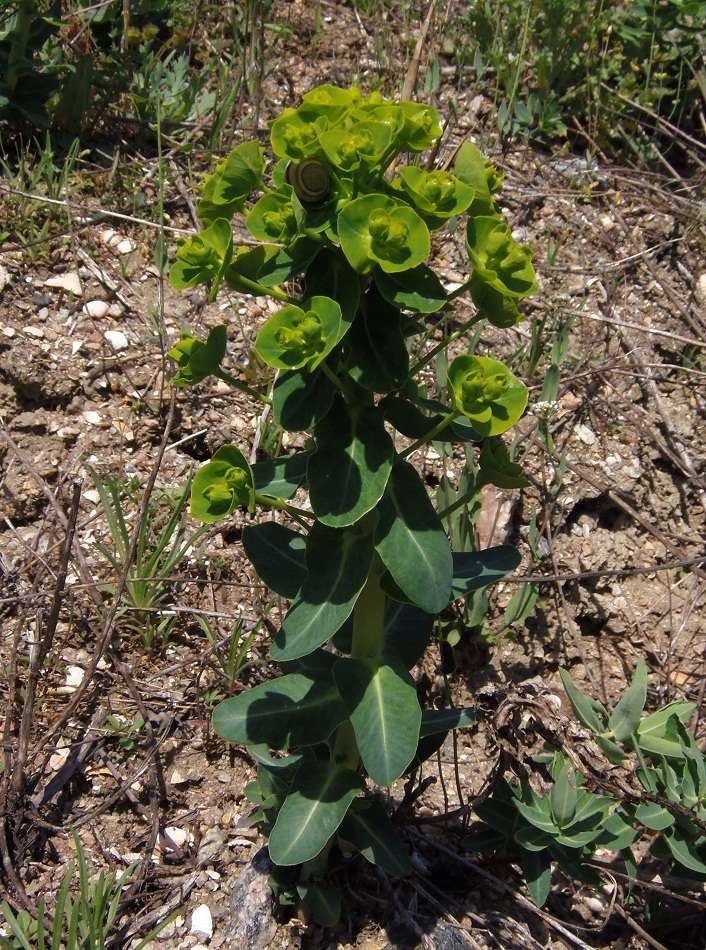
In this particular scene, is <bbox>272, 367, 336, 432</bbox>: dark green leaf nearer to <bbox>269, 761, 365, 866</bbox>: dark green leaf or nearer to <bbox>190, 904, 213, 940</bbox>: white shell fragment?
<bbox>269, 761, 365, 866</bbox>: dark green leaf

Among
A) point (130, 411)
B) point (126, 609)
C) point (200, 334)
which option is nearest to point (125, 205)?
point (200, 334)

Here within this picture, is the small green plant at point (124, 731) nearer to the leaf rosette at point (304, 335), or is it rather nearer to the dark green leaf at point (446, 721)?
the dark green leaf at point (446, 721)

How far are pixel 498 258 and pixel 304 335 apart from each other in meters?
0.40

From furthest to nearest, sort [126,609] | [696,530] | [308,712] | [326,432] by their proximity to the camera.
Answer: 1. [696,530]
2. [126,609]
3. [308,712]
4. [326,432]

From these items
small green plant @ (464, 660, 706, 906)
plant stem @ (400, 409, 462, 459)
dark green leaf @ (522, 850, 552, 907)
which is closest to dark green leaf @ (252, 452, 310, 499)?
plant stem @ (400, 409, 462, 459)

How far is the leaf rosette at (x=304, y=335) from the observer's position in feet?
4.80

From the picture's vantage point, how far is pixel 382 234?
1417 mm

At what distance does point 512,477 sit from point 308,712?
690mm

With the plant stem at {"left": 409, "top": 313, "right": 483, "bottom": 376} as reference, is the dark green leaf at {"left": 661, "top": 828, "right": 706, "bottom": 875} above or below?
below

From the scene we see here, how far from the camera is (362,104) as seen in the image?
5.14 ft

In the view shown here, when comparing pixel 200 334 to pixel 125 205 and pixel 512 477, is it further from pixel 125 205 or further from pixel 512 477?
pixel 512 477

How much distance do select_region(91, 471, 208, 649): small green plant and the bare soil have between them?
41 mm

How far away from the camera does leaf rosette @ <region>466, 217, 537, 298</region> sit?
156 cm

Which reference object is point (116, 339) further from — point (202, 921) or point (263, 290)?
point (202, 921)
